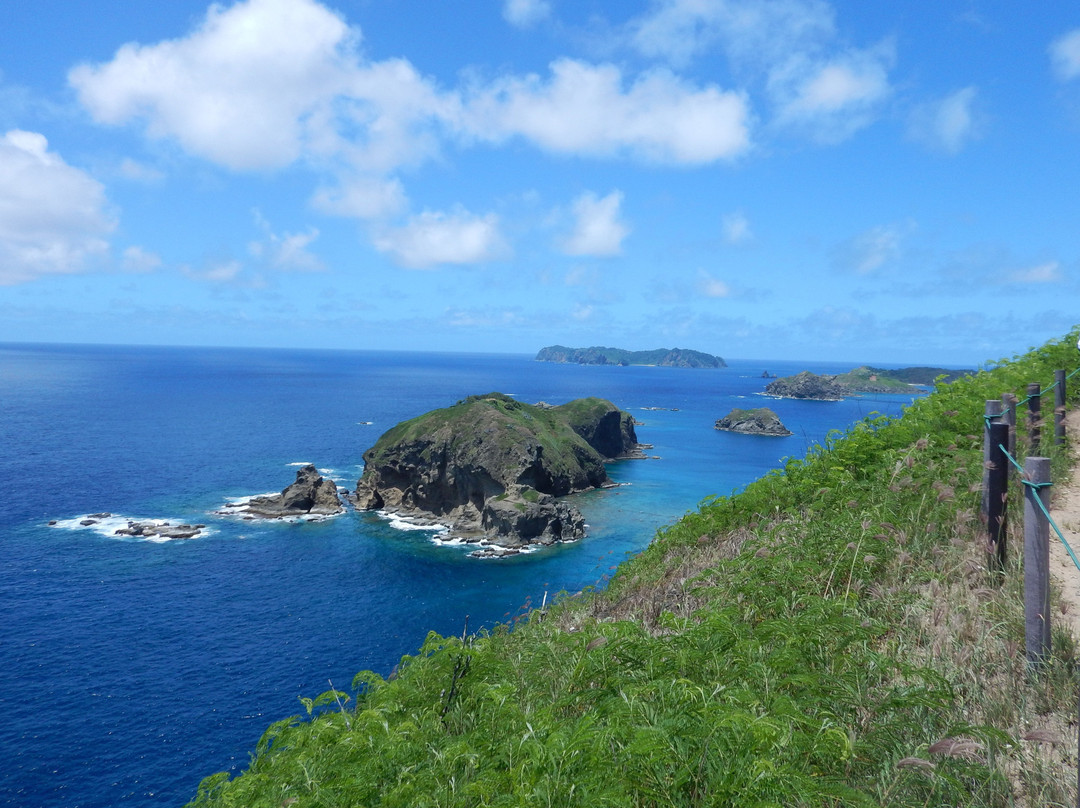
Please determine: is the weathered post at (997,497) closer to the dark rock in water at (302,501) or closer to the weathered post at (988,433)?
the weathered post at (988,433)

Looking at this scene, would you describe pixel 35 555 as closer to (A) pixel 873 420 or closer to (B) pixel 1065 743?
(A) pixel 873 420

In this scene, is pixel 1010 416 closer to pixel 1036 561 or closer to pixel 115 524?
pixel 1036 561

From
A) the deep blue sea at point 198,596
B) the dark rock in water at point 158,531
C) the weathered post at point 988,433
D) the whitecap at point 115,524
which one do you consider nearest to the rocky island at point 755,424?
the deep blue sea at point 198,596

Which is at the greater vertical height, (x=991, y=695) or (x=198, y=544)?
(x=991, y=695)

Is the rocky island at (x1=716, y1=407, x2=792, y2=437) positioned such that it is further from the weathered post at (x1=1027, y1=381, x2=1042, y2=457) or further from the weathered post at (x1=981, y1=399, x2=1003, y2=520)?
the weathered post at (x1=981, y1=399, x2=1003, y2=520)

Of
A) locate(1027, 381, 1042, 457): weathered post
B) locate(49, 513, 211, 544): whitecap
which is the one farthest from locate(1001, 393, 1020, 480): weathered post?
locate(49, 513, 211, 544): whitecap

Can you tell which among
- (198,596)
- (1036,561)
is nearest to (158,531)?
(198,596)

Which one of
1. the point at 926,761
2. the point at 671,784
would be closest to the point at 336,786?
the point at 671,784
